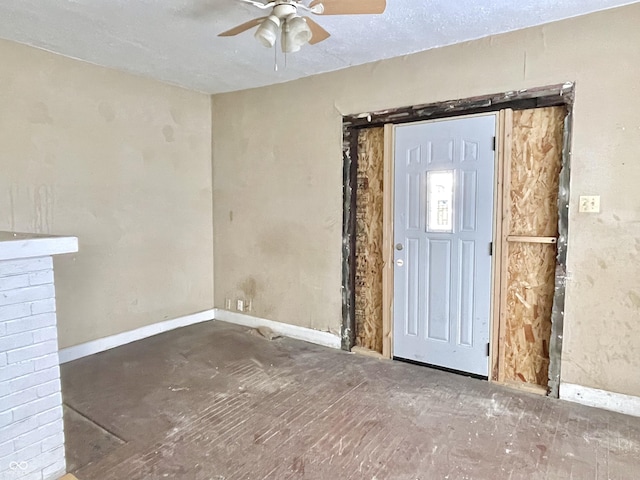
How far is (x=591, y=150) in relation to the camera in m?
2.60

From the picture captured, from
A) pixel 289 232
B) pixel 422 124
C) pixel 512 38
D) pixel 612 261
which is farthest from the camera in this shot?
pixel 289 232

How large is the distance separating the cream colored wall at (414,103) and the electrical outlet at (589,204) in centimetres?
4

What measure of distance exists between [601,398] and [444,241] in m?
1.49

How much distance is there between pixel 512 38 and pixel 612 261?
1.70m

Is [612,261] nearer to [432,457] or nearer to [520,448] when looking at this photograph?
[520,448]

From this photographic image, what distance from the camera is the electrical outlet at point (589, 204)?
8.52 ft

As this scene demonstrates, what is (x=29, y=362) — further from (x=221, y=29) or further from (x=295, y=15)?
(x=221, y=29)

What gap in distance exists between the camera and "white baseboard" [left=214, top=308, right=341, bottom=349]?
12.6 ft

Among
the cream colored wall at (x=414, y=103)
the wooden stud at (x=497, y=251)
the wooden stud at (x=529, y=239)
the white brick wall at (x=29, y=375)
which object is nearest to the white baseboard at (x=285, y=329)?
the cream colored wall at (x=414, y=103)

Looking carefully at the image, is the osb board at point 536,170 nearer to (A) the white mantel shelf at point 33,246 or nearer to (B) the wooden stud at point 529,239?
(B) the wooden stud at point 529,239

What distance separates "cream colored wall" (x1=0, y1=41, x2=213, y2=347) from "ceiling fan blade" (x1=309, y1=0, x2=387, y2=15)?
2559 millimetres

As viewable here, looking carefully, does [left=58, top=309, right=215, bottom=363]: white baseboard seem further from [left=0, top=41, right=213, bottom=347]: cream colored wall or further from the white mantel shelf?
the white mantel shelf

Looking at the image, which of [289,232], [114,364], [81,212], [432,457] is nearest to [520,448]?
[432,457]

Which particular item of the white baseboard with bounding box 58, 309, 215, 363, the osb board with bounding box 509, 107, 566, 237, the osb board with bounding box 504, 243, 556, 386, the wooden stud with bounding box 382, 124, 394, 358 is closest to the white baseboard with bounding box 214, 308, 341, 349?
the white baseboard with bounding box 58, 309, 215, 363
